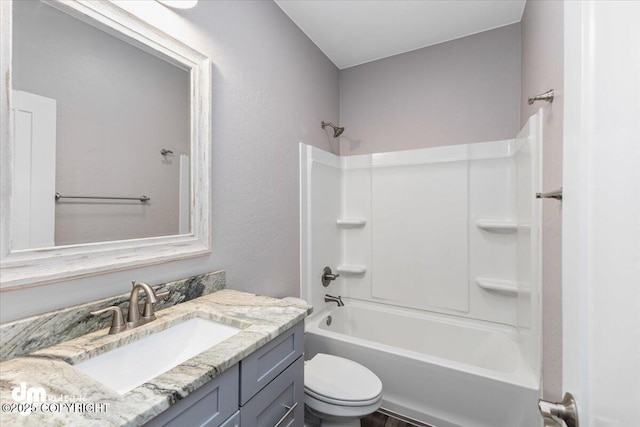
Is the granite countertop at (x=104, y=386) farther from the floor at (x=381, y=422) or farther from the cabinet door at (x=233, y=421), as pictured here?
the floor at (x=381, y=422)

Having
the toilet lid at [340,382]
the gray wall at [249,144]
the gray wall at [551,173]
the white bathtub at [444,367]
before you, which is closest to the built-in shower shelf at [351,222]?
the gray wall at [249,144]

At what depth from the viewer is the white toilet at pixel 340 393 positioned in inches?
51.4

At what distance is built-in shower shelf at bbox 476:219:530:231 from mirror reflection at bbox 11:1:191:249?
6.55ft

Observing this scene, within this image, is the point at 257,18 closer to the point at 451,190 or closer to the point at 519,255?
the point at 451,190

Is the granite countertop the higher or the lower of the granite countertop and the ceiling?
the lower

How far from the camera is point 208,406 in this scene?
2.47 feet

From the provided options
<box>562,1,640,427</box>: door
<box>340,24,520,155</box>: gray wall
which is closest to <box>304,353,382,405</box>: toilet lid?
<box>562,1,640,427</box>: door

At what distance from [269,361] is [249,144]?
1145 mm

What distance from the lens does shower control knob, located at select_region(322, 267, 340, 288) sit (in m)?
2.34

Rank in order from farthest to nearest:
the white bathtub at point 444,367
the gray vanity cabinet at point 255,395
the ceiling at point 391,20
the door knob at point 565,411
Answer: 1. the ceiling at point 391,20
2. the white bathtub at point 444,367
3. the gray vanity cabinet at point 255,395
4. the door knob at point 565,411

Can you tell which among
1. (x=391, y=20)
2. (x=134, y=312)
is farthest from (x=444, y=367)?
(x=391, y=20)

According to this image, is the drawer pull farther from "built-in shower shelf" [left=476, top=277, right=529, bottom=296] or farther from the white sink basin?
"built-in shower shelf" [left=476, top=277, right=529, bottom=296]

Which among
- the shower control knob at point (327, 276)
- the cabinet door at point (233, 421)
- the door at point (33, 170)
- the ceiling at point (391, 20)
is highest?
the ceiling at point (391, 20)

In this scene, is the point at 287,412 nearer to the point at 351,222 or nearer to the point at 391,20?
the point at 351,222
